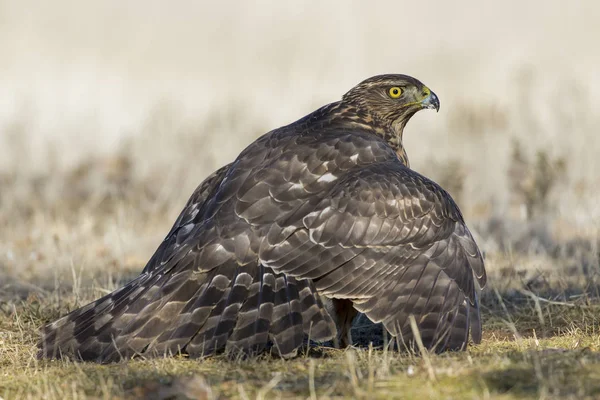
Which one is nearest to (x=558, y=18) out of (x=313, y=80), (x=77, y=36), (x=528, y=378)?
(x=313, y=80)

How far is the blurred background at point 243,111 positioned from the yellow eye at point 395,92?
70.8 inches

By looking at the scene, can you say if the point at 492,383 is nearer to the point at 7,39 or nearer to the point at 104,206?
the point at 104,206

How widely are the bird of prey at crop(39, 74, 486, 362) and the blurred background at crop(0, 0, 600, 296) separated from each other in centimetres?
185

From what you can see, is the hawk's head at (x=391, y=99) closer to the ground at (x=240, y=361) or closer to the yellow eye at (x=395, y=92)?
the yellow eye at (x=395, y=92)

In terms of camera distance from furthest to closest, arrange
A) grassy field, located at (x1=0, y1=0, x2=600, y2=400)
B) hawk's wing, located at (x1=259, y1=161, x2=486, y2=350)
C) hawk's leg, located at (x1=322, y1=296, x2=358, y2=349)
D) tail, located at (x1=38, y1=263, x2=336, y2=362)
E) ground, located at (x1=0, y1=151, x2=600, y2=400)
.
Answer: hawk's leg, located at (x1=322, y1=296, x2=358, y2=349), hawk's wing, located at (x1=259, y1=161, x2=486, y2=350), tail, located at (x1=38, y1=263, x2=336, y2=362), grassy field, located at (x1=0, y1=0, x2=600, y2=400), ground, located at (x1=0, y1=151, x2=600, y2=400)

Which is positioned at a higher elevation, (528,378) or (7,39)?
(7,39)

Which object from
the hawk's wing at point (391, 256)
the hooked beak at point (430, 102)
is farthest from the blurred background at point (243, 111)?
the hawk's wing at point (391, 256)

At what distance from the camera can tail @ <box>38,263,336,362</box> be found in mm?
5316

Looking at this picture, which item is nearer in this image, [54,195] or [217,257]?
[217,257]

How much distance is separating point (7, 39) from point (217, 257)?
1677cm

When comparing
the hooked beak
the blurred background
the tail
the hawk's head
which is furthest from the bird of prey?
the blurred background

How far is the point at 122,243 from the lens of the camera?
380 inches

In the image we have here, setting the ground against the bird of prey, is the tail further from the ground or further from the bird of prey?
the ground

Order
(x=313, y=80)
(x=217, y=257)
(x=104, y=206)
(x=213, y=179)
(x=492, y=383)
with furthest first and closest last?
(x=313, y=80) → (x=104, y=206) → (x=213, y=179) → (x=217, y=257) → (x=492, y=383)
